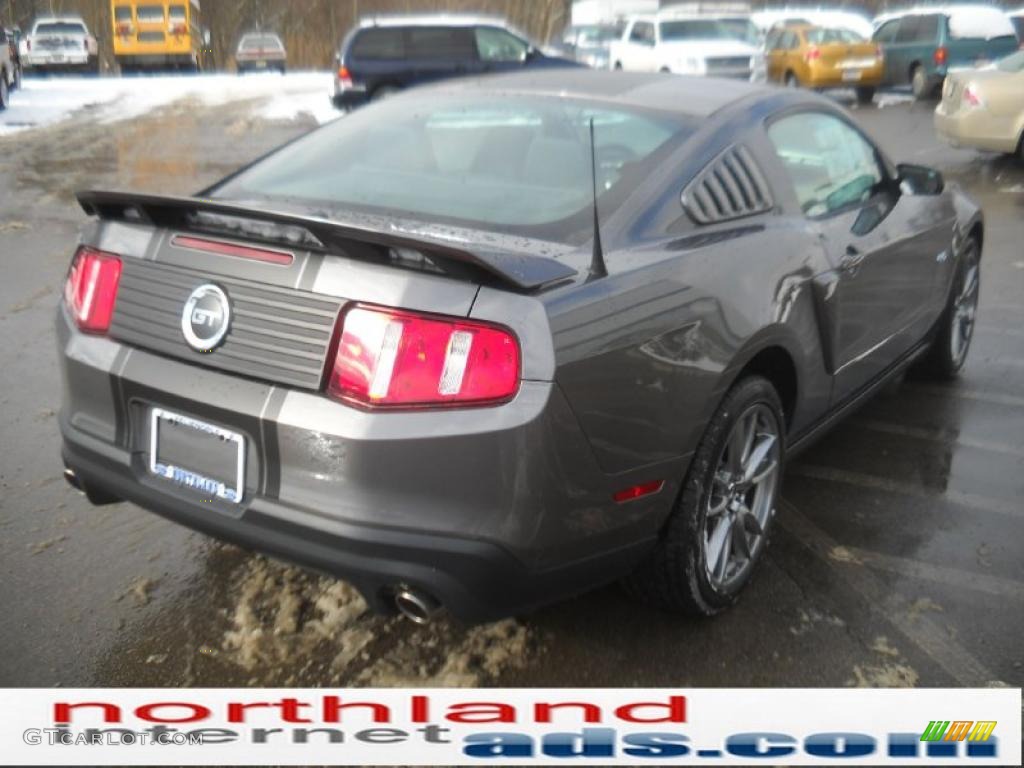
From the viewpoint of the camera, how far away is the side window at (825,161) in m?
3.68

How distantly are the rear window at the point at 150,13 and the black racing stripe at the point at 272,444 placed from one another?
36487 mm

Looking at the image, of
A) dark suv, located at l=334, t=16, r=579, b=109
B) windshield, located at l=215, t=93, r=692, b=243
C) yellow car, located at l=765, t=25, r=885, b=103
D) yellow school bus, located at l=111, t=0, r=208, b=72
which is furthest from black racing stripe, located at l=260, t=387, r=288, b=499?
yellow school bus, located at l=111, t=0, r=208, b=72

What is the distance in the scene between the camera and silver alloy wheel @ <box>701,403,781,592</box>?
312 centimetres

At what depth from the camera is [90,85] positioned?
84.9ft

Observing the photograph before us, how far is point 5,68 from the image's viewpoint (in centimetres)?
1981

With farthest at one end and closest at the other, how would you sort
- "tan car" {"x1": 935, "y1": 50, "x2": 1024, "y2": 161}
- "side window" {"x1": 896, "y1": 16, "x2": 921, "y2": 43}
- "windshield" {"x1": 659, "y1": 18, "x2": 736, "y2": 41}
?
"windshield" {"x1": 659, "y1": 18, "x2": 736, "y2": 41}
"side window" {"x1": 896, "y1": 16, "x2": 921, "y2": 43}
"tan car" {"x1": 935, "y1": 50, "x2": 1024, "y2": 161}

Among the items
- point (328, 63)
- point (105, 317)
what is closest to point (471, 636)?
point (105, 317)

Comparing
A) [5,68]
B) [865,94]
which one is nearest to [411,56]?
[5,68]

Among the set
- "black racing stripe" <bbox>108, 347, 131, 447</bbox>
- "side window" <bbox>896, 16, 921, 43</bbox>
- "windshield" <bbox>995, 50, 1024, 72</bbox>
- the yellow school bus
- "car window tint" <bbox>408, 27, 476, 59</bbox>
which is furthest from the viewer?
the yellow school bus

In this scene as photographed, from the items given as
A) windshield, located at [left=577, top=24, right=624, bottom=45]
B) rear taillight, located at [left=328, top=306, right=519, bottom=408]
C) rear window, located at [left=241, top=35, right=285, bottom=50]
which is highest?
rear window, located at [left=241, top=35, right=285, bottom=50]

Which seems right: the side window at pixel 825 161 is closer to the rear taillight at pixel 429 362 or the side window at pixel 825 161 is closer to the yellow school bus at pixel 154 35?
the rear taillight at pixel 429 362

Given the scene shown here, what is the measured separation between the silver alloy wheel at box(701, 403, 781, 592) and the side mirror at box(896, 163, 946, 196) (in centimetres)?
161

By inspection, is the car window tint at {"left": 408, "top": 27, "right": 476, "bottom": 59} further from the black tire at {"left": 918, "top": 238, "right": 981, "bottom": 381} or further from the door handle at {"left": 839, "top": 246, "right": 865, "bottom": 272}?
the door handle at {"left": 839, "top": 246, "right": 865, "bottom": 272}

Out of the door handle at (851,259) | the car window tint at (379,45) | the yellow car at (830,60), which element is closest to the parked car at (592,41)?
the yellow car at (830,60)
